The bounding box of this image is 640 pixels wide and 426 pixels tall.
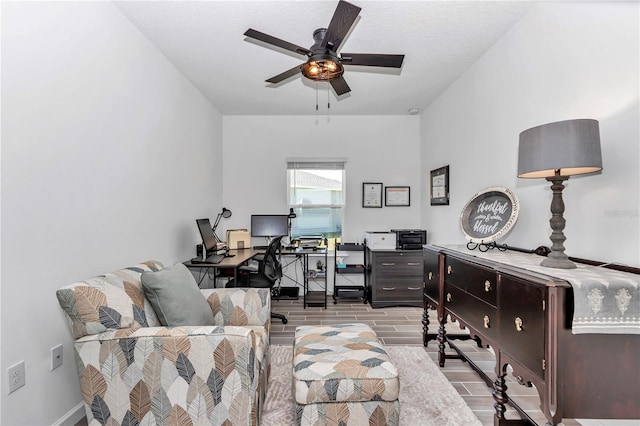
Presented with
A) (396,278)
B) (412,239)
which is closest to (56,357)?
(396,278)

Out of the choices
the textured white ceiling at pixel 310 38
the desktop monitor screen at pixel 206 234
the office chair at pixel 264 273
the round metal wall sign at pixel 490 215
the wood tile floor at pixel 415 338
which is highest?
the textured white ceiling at pixel 310 38

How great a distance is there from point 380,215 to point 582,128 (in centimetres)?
347

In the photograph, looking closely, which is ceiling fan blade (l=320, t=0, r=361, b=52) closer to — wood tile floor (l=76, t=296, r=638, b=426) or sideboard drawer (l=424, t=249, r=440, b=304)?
sideboard drawer (l=424, t=249, r=440, b=304)

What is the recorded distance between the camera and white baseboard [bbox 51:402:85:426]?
180 centimetres

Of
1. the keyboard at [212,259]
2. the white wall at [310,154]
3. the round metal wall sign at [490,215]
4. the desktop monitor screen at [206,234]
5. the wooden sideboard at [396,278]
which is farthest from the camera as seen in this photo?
the white wall at [310,154]

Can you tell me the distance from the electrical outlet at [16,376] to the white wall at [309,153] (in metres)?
3.28

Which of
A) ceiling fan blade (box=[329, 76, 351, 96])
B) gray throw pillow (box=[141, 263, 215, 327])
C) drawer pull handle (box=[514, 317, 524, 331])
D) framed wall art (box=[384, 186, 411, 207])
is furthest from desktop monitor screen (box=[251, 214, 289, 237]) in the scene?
drawer pull handle (box=[514, 317, 524, 331])

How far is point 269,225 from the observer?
4637 millimetres

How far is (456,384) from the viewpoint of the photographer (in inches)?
90.5

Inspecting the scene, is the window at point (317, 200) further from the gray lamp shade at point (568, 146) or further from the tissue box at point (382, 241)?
the gray lamp shade at point (568, 146)

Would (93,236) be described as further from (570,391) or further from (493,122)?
(493,122)

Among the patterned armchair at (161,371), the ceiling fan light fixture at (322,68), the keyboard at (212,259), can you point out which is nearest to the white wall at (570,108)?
the ceiling fan light fixture at (322,68)

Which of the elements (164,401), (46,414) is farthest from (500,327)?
(46,414)

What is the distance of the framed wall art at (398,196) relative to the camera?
4.83 m
